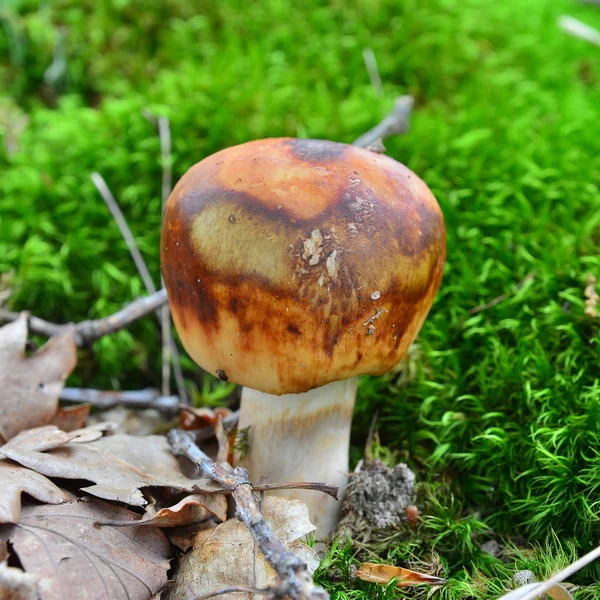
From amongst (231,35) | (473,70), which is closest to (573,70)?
(473,70)

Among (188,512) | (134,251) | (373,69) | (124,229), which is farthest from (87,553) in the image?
(373,69)

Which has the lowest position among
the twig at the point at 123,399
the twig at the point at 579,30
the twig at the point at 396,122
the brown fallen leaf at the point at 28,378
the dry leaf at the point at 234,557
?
the twig at the point at 123,399

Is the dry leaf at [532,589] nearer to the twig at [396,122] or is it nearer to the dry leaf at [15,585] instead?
the dry leaf at [15,585]

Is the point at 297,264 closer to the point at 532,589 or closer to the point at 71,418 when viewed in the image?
the point at 532,589

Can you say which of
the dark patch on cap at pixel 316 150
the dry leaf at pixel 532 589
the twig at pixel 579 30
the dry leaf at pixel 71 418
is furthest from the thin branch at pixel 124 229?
the twig at pixel 579 30

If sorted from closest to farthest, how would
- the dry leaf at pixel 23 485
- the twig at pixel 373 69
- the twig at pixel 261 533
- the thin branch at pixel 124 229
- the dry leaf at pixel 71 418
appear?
the twig at pixel 261 533 < the dry leaf at pixel 23 485 < the dry leaf at pixel 71 418 < the thin branch at pixel 124 229 < the twig at pixel 373 69

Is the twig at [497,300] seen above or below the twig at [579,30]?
below

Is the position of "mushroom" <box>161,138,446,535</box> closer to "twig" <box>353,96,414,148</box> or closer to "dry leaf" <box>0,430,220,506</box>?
"dry leaf" <box>0,430,220,506</box>

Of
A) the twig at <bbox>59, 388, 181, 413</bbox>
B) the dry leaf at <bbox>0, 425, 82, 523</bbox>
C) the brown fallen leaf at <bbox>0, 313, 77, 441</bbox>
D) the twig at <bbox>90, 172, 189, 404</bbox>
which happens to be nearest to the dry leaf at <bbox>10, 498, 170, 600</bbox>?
the dry leaf at <bbox>0, 425, 82, 523</bbox>

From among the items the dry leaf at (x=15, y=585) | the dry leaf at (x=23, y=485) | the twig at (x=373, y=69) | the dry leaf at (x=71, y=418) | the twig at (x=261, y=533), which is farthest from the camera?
the twig at (x=373, y=69)
